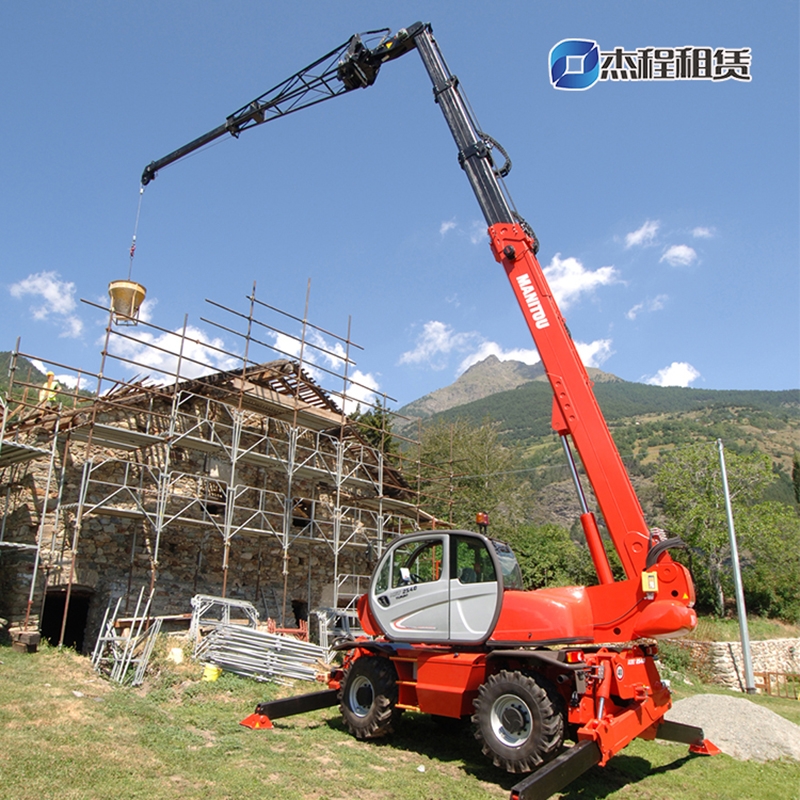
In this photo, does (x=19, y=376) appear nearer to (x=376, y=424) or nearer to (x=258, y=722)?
(x=376, y=424)

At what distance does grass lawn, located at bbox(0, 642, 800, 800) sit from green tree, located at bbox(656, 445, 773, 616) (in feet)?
67.2

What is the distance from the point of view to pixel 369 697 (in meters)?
8.20

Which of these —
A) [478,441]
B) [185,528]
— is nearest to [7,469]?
[185,528]

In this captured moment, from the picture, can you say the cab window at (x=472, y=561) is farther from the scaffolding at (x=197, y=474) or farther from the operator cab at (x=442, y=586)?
the scaffolding at (x=197, y=474)

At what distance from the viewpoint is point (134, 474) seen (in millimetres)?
14727

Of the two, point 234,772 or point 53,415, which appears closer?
point 234,772

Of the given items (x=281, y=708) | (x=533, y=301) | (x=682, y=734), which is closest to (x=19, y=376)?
(x=281, y=708)

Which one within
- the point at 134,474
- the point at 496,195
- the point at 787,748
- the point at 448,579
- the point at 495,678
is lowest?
the point at 787,748

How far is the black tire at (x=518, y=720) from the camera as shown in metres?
6.27

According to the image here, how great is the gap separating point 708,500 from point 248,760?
84.8 ft

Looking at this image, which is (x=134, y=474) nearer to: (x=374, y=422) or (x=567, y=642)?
(x=567, y=642)

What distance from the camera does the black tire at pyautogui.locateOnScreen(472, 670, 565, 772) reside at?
20.6 feet

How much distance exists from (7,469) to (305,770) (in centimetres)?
1157

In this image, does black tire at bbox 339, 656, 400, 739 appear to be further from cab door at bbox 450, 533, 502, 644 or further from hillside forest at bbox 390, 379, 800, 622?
hillside forest at bbox 390, 379, 800, 622
